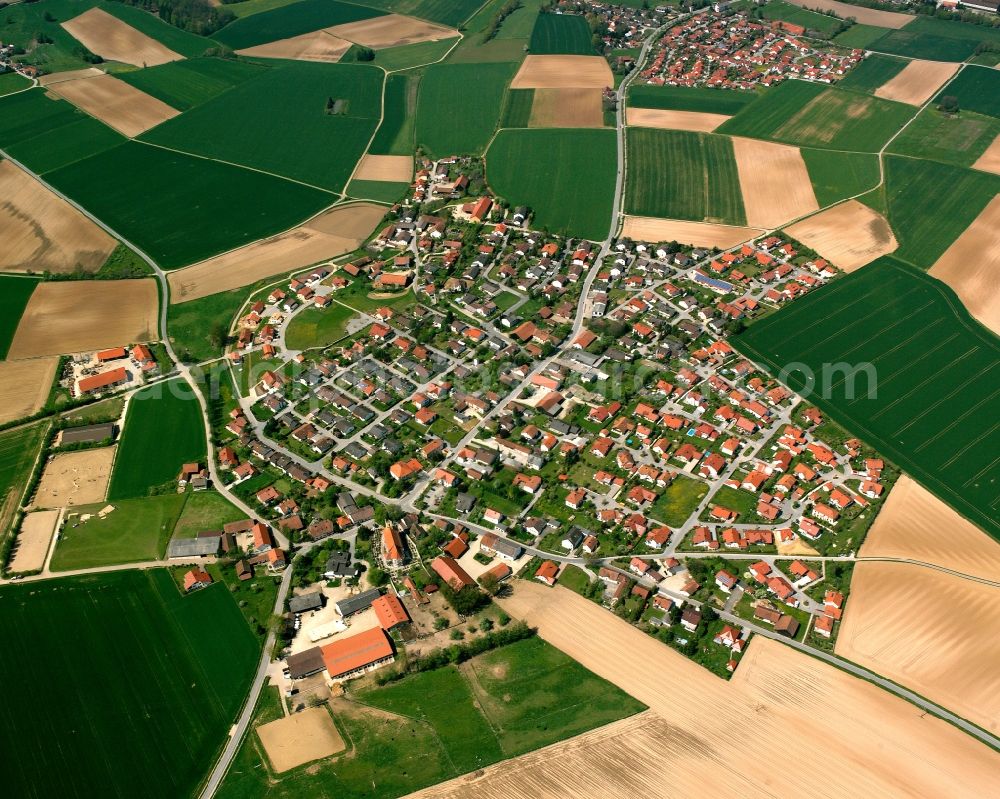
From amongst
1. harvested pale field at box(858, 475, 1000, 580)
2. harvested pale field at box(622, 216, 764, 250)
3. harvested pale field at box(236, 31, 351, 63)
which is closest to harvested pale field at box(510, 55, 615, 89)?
harvested pale field at box(236, 31, 351, 63)

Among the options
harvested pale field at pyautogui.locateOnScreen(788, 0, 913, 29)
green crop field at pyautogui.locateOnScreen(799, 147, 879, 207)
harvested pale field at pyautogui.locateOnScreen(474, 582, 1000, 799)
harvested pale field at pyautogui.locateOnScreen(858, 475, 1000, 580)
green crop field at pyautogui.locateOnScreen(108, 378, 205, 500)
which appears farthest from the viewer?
harvested pale field at pyautogui.locateOnScreen(788, 0, 913, 29)

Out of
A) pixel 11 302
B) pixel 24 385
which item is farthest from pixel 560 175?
pixel 24 385

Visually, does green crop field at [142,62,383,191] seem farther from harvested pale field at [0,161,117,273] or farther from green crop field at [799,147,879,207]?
green crop field at [799,147,879,207]

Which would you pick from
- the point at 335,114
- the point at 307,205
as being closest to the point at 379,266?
the point at 307,205

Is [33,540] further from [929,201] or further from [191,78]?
[929,201]

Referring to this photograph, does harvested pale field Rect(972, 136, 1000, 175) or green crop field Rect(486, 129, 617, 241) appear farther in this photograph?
harvested pale field Rect(972, 136, 1000, 175)

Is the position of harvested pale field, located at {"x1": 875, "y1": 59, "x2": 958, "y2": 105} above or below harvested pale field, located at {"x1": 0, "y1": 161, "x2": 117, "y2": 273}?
above

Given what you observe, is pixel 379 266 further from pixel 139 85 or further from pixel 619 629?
pixel 139 85
